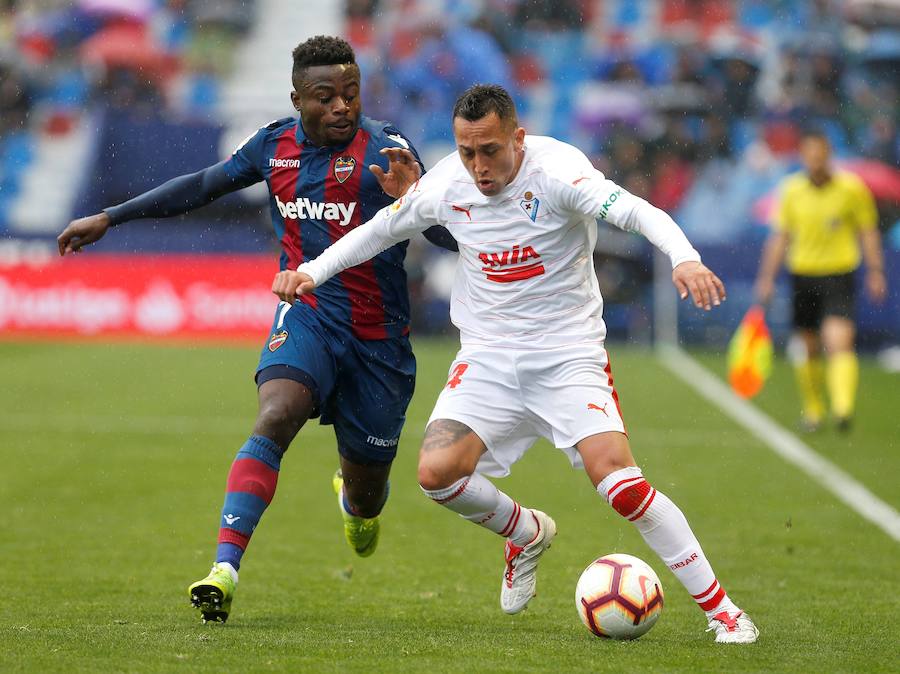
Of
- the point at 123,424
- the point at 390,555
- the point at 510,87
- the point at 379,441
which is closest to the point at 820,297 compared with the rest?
the point at 123,424

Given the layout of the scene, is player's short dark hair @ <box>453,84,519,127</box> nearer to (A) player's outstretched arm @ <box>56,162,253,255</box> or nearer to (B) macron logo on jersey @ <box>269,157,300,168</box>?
(B) macron logo on jersey @ <box>269,157,300,168</box>

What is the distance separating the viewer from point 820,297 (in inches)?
505

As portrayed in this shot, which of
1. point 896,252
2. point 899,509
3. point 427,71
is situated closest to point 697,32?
point 427,71

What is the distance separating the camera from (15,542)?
7.59 metres

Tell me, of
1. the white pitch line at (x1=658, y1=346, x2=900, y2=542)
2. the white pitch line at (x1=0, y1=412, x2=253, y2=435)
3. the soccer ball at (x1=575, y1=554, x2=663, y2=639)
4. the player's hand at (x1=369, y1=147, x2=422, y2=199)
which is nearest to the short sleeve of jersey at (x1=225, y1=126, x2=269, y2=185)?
the player's hand at (x1=369, y1=147, x2=422, y2=199)

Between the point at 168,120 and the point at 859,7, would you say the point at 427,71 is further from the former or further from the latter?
the point at 859,7

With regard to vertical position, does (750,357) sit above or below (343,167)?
below

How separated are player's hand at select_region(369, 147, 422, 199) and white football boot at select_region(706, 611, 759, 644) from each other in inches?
83.1

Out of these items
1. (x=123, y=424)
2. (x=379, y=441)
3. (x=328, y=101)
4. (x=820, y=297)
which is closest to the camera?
(x=328, y=101)

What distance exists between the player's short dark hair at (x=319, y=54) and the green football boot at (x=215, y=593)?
208cm

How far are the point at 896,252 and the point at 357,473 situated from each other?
1384cm

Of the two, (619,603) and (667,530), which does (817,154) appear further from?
(619,603)

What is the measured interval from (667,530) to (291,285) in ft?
5.49

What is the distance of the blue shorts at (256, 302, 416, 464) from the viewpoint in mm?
5977
